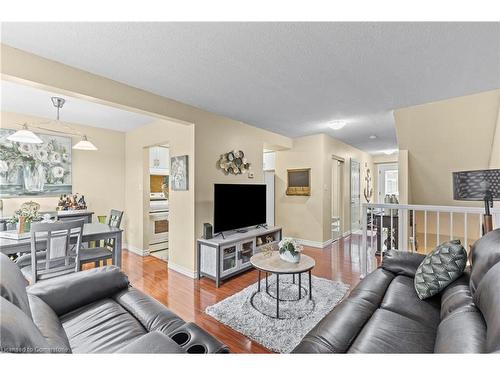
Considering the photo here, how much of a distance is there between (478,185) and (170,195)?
3.53 metres

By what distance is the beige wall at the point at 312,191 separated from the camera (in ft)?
15.6

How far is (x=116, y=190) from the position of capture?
4.50 m

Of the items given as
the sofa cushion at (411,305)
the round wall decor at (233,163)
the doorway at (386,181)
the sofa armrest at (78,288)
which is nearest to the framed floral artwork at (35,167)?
the round wall decor at (233,163)

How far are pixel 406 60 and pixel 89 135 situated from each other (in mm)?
4761

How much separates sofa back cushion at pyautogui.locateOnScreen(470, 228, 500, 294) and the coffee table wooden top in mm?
1156

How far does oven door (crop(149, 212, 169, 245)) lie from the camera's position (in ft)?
14.8

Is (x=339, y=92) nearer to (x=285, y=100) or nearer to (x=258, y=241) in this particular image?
(x=285, y=100)

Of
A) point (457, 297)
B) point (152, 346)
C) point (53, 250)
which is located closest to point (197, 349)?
point (152, 346)

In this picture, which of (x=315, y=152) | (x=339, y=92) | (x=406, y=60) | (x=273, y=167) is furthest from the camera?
(x=273, y=167)

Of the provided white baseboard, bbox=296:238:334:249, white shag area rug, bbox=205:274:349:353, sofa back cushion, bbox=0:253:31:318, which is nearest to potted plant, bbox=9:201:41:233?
sofa back cushion, bbox=0:253:31:318

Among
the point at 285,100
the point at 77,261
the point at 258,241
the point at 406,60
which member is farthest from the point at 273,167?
the point at 77,261

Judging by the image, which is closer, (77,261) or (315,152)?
(77,261)

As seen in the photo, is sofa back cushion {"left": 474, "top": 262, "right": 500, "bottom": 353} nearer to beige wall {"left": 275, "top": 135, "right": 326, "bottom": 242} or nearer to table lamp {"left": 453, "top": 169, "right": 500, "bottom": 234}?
table lamp {"left": 453, "top": 169, "right": 500, "bottom": 234}
